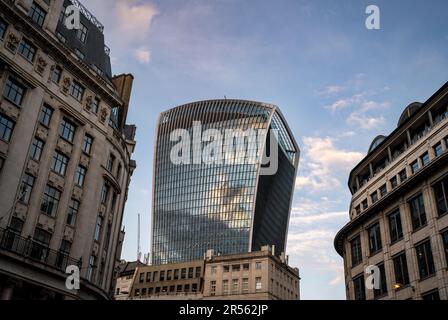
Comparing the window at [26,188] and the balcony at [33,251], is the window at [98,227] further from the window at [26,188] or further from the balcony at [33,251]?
the window at [26,188]

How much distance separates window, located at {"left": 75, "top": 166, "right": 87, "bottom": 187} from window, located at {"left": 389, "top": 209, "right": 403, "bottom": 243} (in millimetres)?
30273

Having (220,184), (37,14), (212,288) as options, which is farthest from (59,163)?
(220,184)

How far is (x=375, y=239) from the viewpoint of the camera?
47.7m

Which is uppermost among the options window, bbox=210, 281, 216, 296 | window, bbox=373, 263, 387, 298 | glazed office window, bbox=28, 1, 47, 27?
glazed office window, bbox=28, 1, 47, 27

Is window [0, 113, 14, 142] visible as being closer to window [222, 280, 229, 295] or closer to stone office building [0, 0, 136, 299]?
stone office building [0, 0, 136, 299]

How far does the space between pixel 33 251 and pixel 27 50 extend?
16.5 metres

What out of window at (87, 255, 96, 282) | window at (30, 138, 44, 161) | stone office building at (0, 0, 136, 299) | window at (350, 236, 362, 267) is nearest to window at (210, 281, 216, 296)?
window at (350, 236, 362, 267)

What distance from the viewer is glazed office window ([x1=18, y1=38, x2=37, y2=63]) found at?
121ft

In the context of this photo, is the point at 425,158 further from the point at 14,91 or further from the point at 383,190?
the point at 14,91

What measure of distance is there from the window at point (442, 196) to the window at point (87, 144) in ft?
104

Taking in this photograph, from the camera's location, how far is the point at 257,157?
563 ft

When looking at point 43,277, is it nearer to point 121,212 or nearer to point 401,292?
point 121,212
